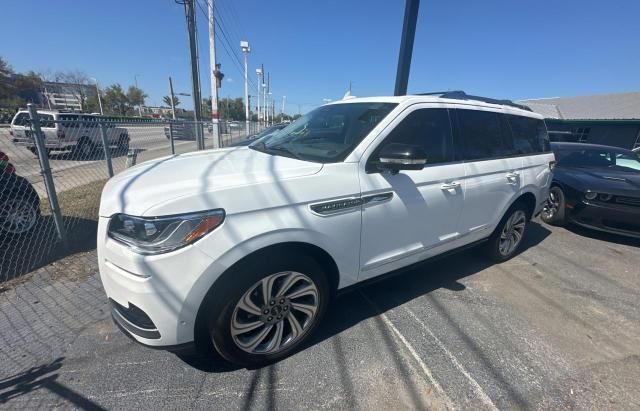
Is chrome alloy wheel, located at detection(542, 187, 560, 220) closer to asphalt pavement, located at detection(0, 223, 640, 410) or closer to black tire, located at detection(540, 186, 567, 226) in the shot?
black tire, located at detection(540, 186, 567, 226)

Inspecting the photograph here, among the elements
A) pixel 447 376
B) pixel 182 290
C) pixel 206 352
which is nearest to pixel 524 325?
pixel 447 376

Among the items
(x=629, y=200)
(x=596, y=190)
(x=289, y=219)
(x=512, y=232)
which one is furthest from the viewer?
(x=596, y=190)

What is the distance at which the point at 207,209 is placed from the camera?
1650 millimetres

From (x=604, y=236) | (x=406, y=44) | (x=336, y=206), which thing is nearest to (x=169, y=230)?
(x=336, y=206)

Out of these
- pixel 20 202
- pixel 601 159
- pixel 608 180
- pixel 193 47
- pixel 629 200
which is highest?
pixel 193 47

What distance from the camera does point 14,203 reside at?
3625 millimetres

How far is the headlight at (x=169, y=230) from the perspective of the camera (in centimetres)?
161

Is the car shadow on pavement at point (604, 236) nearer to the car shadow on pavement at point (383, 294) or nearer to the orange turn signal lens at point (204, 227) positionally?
the car shadow on pavement at point (383, 294)

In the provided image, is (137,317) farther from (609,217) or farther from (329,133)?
(609,217)

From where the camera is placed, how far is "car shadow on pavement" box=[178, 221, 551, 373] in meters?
2.16

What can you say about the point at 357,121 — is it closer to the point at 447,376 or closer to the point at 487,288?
the point at 447,376

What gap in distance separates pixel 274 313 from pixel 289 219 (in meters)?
0.72

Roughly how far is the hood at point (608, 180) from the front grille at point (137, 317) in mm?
6390

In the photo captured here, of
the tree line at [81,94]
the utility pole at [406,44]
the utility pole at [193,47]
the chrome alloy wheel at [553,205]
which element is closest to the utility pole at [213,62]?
the utility pole at [193,47]
